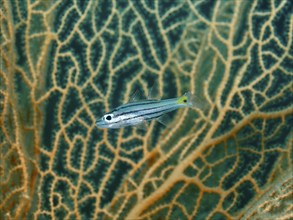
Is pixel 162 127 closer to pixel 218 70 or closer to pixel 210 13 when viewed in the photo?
pixel 218 70

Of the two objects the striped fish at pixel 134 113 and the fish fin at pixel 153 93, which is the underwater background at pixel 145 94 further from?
the striped fish at pixel 134 113

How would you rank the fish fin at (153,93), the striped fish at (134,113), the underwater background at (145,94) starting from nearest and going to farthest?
the striped fish at (134,113) → the fish fin at (153,93) → the underwater background at (145,94)

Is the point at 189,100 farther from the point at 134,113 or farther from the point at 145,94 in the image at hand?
the point at 145,94

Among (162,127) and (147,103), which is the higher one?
(147,103)

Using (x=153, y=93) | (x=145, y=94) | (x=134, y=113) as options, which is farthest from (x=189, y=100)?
(x=145, y=94)

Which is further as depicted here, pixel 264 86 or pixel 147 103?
pixel 264 86

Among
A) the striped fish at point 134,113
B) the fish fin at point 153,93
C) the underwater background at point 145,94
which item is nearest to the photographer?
the striped fish at point 134,113

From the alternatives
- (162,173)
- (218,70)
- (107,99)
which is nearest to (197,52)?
(218,70)

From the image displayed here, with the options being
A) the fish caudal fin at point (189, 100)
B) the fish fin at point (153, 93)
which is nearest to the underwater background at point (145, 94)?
the fish fin at point (153, 93)

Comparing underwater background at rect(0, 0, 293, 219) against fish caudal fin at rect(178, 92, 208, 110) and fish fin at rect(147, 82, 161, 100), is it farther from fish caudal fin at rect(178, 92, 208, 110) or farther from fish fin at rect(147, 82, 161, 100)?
fish caudal fin at rect(178, 92, 208, 110)
